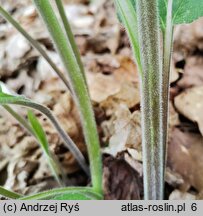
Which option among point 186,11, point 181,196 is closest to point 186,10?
point 186,11

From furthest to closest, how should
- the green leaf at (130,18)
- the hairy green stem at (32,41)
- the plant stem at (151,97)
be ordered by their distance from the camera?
1. the hairy green stem at (32,41)
2. the green leaf at (130,18)
3. the plant stem at (151,97)

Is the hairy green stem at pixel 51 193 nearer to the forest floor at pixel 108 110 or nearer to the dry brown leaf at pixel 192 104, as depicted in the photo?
the forest floor at pixel 108 110

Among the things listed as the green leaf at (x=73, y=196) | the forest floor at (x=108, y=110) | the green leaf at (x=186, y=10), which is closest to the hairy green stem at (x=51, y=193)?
the green leaf at (x=73, y=196)

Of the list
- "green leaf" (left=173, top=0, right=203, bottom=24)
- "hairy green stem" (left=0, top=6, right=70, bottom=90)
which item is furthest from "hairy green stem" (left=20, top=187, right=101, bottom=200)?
"green leaf" (left=173, top=0, right=203, bottom=24)

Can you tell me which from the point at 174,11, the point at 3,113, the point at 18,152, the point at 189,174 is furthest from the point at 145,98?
the point at 3,113

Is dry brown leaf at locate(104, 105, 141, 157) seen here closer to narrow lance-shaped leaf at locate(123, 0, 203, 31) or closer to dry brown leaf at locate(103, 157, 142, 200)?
dry brown leaf at locate(103, 157, 142, 200)

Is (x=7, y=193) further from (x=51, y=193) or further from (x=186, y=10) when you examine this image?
(x=186, y=10)
